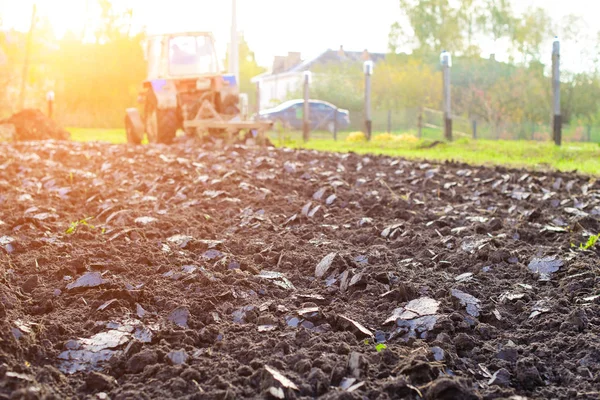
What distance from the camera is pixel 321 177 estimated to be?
6832 millimetres

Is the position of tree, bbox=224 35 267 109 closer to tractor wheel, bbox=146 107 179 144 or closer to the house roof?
the house roof

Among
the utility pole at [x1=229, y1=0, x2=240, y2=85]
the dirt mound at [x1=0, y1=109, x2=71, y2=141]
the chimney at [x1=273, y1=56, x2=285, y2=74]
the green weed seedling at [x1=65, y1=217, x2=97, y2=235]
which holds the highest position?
the chimney at [x1=273, y1=56, x2=285, y2=74]

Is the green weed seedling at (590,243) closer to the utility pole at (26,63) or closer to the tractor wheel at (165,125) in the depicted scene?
the tractor wheel at (165,125)

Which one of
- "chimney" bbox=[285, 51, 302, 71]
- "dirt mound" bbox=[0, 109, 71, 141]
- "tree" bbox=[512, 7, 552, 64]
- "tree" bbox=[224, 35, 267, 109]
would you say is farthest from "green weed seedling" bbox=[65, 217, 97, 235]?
"tree" bbox=[224, 35, 267, 109]

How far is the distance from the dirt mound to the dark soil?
10872 mm

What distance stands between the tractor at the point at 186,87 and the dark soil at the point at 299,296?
784cm

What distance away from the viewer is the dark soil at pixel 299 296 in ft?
6.93

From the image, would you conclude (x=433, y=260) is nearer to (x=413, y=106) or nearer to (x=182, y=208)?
(x=182, y=208)

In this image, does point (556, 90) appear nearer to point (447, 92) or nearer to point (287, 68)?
point (447, 92)

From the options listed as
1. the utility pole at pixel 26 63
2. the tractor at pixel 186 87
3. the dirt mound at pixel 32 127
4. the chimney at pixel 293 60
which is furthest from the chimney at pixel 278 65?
the tractor at pixel 186 87

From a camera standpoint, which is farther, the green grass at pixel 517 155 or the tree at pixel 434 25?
the tree at pixel 434 25

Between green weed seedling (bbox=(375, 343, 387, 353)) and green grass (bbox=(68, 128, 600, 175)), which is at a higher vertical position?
green grass (bbox=(68, 128, 600, 175))

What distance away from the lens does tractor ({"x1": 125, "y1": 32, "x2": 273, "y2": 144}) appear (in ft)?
43.9

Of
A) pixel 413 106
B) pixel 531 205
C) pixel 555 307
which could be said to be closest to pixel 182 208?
pixel 531 205
